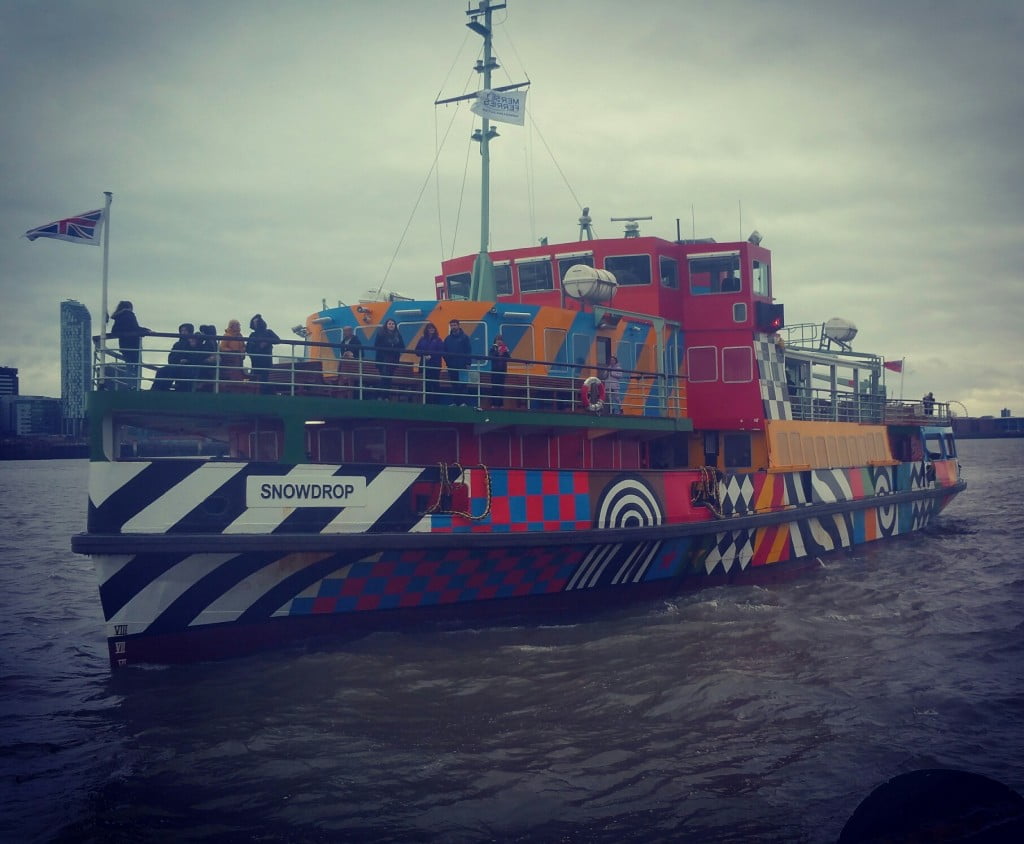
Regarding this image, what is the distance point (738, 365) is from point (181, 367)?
9.12 meters

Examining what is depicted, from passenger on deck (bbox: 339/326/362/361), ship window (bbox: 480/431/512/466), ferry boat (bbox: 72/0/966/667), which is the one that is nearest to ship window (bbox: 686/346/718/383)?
ferry boat (bbox: 72/0/966/667)

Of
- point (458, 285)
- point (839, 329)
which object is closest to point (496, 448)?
point (458, 285)

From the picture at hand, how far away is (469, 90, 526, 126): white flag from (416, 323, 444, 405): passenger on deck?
4047 millimetres

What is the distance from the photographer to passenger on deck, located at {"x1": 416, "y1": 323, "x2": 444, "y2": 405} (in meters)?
10.8

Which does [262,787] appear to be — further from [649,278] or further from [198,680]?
[649,278]

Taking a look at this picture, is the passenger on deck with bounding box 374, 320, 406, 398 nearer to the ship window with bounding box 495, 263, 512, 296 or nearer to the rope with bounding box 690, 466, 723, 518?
the ship window with bounding box 495, 263, 512, 296

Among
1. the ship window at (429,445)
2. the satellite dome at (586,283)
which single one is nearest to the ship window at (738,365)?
the satellite dome at (586,283)

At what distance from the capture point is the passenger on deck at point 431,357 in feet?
35.6

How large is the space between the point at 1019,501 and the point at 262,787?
31854mm

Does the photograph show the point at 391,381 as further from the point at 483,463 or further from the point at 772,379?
the point at 772,379

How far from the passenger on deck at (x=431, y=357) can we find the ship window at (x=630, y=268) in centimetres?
455

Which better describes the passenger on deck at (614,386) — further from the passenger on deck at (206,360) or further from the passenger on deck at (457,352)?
the passenger on deck at (206,360)

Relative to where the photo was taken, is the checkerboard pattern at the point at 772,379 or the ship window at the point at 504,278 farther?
the ship window at the point at 504,278

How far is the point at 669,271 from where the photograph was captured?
14805mm
